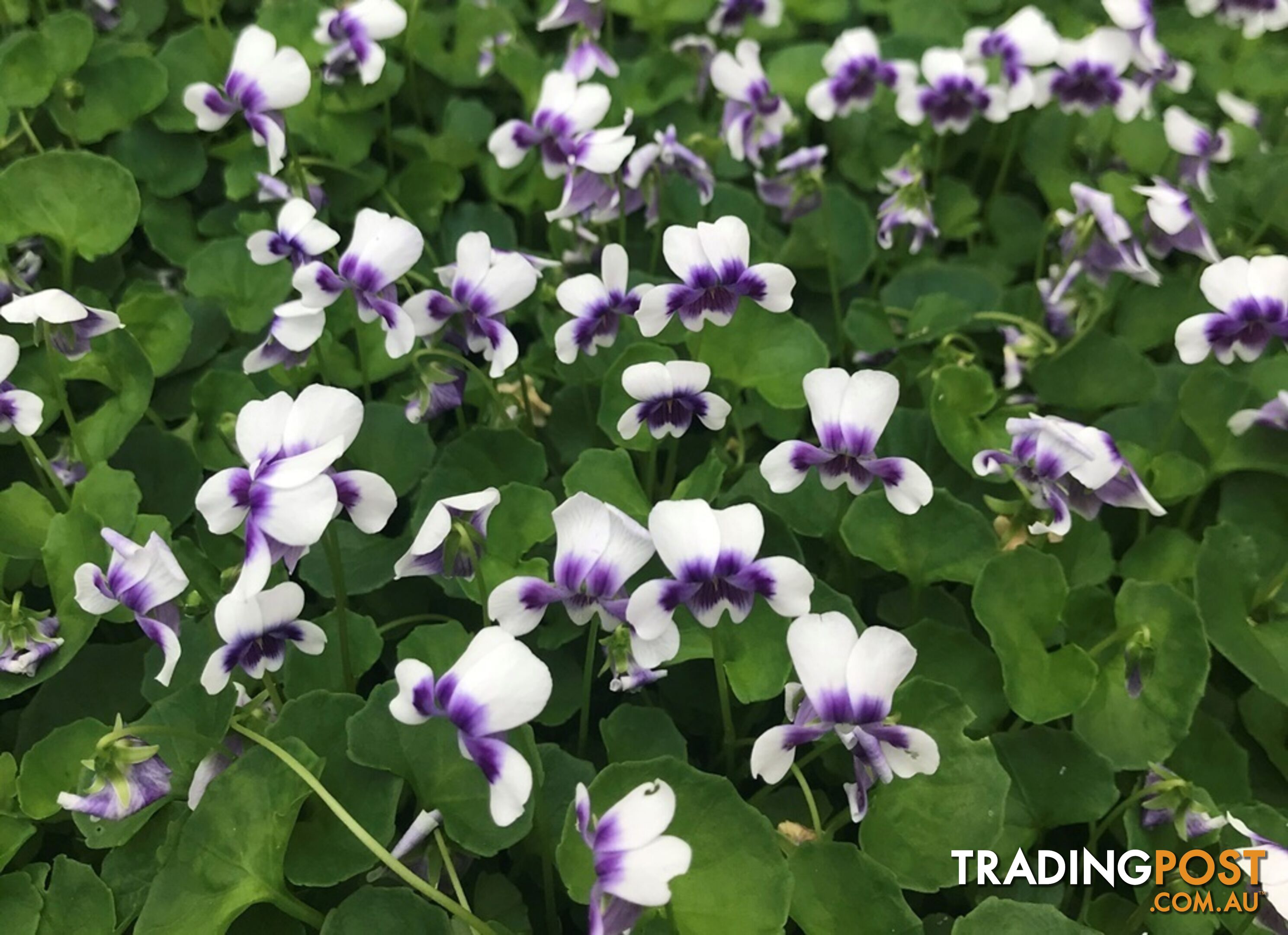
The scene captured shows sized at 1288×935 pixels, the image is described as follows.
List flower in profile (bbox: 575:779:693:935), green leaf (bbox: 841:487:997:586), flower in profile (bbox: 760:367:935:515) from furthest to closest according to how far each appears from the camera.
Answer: green leaf (bbox: 841:487:997:586) < flower in profile (bbox: 760:367:935:515) < flower in profile (bbox: 575:779:693:935)

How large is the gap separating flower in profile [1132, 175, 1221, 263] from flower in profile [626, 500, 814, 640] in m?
0.75

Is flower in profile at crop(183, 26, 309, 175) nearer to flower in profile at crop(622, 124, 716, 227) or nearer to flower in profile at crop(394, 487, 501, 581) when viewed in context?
flower in profile at crop(622, 124, 716, 227)

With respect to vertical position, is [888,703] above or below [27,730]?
above

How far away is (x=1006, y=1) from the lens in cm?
193

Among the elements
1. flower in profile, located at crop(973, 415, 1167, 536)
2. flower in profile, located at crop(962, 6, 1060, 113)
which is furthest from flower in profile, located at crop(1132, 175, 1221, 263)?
flower in profile, located at crop(973, 415, 1167, 536)

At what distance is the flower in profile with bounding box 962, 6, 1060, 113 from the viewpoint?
4.83 feet

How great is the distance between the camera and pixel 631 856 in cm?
60

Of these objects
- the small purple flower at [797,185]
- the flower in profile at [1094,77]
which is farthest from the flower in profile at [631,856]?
the flower in profile at [1094,77]

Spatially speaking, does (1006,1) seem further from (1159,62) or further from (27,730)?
(27,730)

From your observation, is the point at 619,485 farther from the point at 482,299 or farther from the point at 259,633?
the point at 259,633

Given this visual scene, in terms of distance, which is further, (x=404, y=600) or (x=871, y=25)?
(x=871, y=25)

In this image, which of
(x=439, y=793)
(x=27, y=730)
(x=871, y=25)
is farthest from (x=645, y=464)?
(x=871, y=25)

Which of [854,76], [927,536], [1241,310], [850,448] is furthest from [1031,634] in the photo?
[854,76]

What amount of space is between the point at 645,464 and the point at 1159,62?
1046mm
